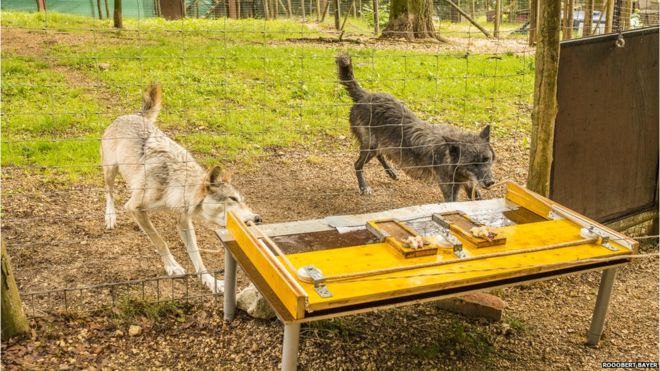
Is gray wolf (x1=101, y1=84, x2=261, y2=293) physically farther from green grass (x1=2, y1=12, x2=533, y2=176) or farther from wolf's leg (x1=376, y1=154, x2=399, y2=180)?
wolf's leg (x1=376, y1=154, x2=399, y2=180)

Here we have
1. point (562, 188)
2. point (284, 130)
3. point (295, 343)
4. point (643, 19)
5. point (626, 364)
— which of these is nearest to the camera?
point (295, 343)

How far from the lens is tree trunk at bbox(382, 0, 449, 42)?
Result: 1287 cm

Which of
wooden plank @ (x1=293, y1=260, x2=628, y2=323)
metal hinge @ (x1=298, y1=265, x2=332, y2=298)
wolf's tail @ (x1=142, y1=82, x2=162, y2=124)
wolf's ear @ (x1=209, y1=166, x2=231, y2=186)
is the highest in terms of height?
wolf's tail @ (x1=142, y1=82, x2=162, y2=124)

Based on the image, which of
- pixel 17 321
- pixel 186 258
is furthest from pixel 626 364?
pixel 17 321

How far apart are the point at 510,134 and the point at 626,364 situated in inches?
188

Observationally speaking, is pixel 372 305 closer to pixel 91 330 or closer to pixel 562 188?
pixel 91 330

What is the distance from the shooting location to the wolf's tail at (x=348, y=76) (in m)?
6.09

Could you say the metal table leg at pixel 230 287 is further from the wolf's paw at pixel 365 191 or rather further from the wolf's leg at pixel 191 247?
the wolf's paw at pixel 365 191

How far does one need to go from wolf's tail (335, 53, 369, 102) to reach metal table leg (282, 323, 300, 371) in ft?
12.0

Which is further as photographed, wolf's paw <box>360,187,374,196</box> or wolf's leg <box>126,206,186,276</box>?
wolf's paw <box>360,187,374,196</box>

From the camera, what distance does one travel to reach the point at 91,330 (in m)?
3.56

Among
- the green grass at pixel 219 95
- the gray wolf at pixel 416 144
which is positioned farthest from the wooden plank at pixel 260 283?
the green grass at pixel 219 95

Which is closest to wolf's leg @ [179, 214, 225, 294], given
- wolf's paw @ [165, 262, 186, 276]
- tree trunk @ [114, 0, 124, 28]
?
wolf's paw @ [165, 262, 186, 276]

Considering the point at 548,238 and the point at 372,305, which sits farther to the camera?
the point at 548,238
